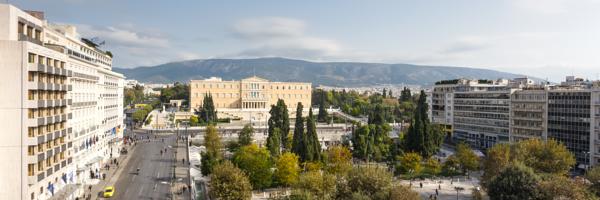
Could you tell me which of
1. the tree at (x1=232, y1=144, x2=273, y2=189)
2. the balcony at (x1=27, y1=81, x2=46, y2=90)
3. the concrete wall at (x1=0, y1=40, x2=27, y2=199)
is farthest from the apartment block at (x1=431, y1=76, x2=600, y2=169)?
the concrete wall at (x1=0, y1=40, x2=27, y2=199)

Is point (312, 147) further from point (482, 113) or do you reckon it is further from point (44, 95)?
point (482, 113)

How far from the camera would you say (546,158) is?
5578 centimetres

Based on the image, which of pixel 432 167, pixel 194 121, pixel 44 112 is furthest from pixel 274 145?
pixel 194 121

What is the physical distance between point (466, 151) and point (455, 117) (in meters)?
38.7

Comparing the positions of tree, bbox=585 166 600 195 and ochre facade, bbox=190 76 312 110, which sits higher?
ochre facade, bbox=190 76 312 110

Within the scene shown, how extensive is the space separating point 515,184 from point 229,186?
24.5 meters

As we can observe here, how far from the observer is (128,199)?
144ft

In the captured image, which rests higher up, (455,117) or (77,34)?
(77,34)

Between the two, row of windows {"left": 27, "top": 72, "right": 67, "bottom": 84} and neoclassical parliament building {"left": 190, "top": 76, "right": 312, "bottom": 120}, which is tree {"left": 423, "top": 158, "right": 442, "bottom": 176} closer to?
row of windows {"left": 27, "top": 72, "right": 67, "bottom": 84}

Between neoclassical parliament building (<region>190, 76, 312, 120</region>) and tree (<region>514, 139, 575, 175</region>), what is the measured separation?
91561mm

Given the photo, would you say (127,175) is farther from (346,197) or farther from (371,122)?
(371,122)

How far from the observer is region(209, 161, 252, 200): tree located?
39875 millimetres

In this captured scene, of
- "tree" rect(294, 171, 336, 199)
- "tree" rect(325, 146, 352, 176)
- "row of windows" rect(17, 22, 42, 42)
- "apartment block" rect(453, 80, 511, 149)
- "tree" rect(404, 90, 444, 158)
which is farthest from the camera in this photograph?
"apartment block" rect(453, 80, 511, 149)

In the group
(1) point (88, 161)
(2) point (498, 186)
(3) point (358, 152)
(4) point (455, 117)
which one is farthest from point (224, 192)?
(4) point (455, 117)
